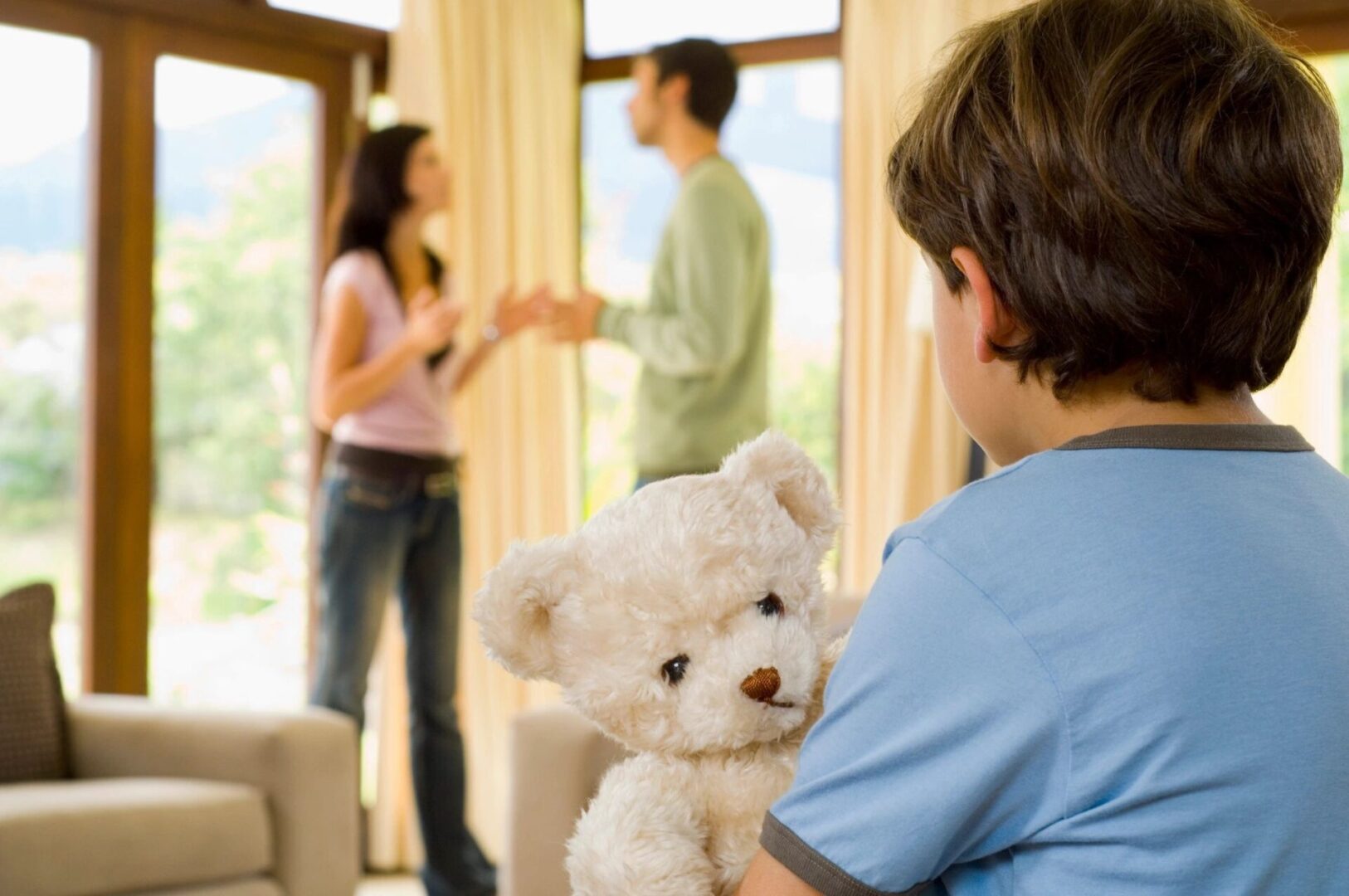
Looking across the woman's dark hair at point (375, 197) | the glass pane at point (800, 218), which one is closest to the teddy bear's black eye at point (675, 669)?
the woman's dark hair at point (375, 197)

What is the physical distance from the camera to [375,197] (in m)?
3.04

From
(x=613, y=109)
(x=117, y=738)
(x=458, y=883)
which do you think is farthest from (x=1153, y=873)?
(x=613, y=109)

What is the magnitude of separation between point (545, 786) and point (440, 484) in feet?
3.50

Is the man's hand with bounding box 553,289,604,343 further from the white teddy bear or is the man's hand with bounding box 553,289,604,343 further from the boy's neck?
the boy's neck

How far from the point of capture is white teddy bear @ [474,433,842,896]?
0.87 metres

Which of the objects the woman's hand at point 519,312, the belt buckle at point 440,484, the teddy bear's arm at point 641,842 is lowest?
the teddy bear's arm at point 641,842

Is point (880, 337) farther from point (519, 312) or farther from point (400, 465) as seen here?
point (400, 465)

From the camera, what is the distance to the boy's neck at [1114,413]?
0.71 meters

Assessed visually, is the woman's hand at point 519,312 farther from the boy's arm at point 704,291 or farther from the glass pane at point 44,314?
the glass pane at point 44,314

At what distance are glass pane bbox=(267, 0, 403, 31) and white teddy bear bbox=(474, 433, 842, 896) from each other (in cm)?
310

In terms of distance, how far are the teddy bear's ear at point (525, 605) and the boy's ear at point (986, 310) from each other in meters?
0.33

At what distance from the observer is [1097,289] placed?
0.68 metres

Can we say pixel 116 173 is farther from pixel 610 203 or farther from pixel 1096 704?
pixel 1096 704

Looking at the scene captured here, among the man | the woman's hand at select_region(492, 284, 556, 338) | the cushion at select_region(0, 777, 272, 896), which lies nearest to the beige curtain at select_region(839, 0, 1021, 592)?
the man
